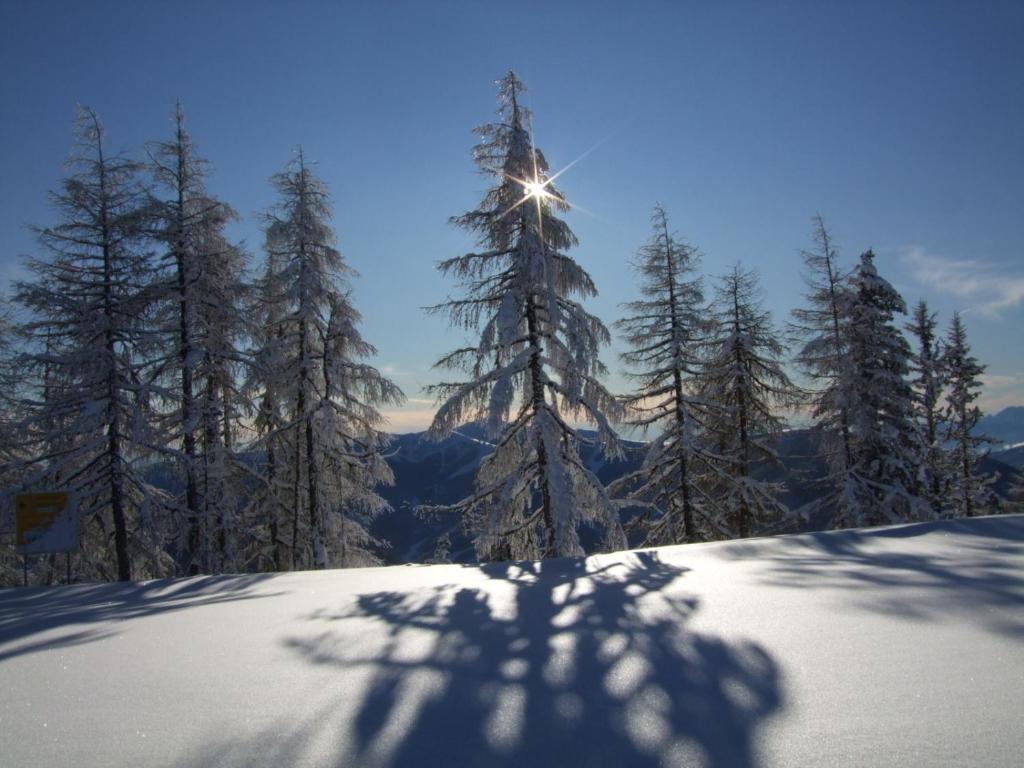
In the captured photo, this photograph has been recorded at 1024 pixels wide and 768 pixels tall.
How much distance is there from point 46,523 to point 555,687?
9071 mm

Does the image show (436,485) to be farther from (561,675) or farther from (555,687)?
(555,687)

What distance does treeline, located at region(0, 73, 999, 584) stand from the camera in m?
11.0

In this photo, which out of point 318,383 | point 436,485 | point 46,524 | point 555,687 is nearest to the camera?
point 555,687

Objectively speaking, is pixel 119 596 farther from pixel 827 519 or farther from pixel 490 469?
pixel 827 519

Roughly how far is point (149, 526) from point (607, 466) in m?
136

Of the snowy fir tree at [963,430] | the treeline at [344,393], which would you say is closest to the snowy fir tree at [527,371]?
the treeline at [344,393]

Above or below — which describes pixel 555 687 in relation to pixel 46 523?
below

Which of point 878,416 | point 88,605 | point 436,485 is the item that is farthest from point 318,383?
point 436,485

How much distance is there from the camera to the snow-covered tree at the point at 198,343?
527 inches

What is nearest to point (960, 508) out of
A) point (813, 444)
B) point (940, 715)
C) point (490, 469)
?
point (813, 444)

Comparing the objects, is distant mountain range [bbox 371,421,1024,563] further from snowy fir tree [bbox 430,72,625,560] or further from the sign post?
the sign post

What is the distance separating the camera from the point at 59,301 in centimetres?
1206

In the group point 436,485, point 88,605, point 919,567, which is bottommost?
point 436,485

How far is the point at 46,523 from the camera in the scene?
784 cm
